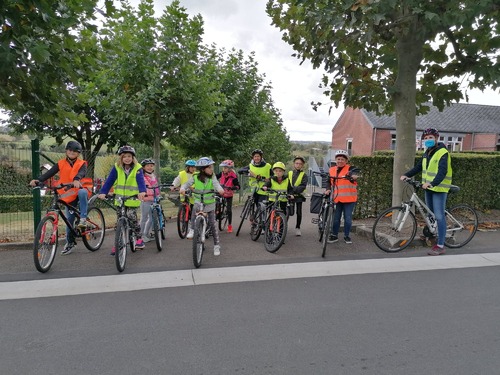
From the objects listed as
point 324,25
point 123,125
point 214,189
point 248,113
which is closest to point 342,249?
point 214,189

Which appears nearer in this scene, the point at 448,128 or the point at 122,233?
the point at 122,233

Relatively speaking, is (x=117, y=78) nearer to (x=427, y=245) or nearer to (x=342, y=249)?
(x=342, y=249)

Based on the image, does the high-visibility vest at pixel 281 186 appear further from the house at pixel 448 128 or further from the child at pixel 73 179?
the house at pixel 448 128

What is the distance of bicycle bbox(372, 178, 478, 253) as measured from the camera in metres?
6.46

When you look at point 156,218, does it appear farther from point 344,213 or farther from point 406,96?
point 406,96

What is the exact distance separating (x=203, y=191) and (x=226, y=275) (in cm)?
147

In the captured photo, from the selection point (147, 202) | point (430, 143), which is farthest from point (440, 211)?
point (147, 202)

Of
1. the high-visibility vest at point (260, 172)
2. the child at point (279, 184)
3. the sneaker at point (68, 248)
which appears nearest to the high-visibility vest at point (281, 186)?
the child at point (279, 184)

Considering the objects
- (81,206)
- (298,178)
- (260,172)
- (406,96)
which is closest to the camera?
(81,206)

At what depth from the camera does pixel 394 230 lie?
6.59 metres

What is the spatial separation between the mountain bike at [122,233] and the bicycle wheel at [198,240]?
1.01 metres

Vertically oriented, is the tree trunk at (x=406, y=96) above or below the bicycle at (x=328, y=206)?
above

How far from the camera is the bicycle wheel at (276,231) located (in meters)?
6.30

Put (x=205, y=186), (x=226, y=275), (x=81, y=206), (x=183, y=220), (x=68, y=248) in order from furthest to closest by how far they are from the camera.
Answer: (x=183, y=220)
(x=68, y=248)
(x=205, y=186)
(x=81, y=206)
(x=226, y=275)
